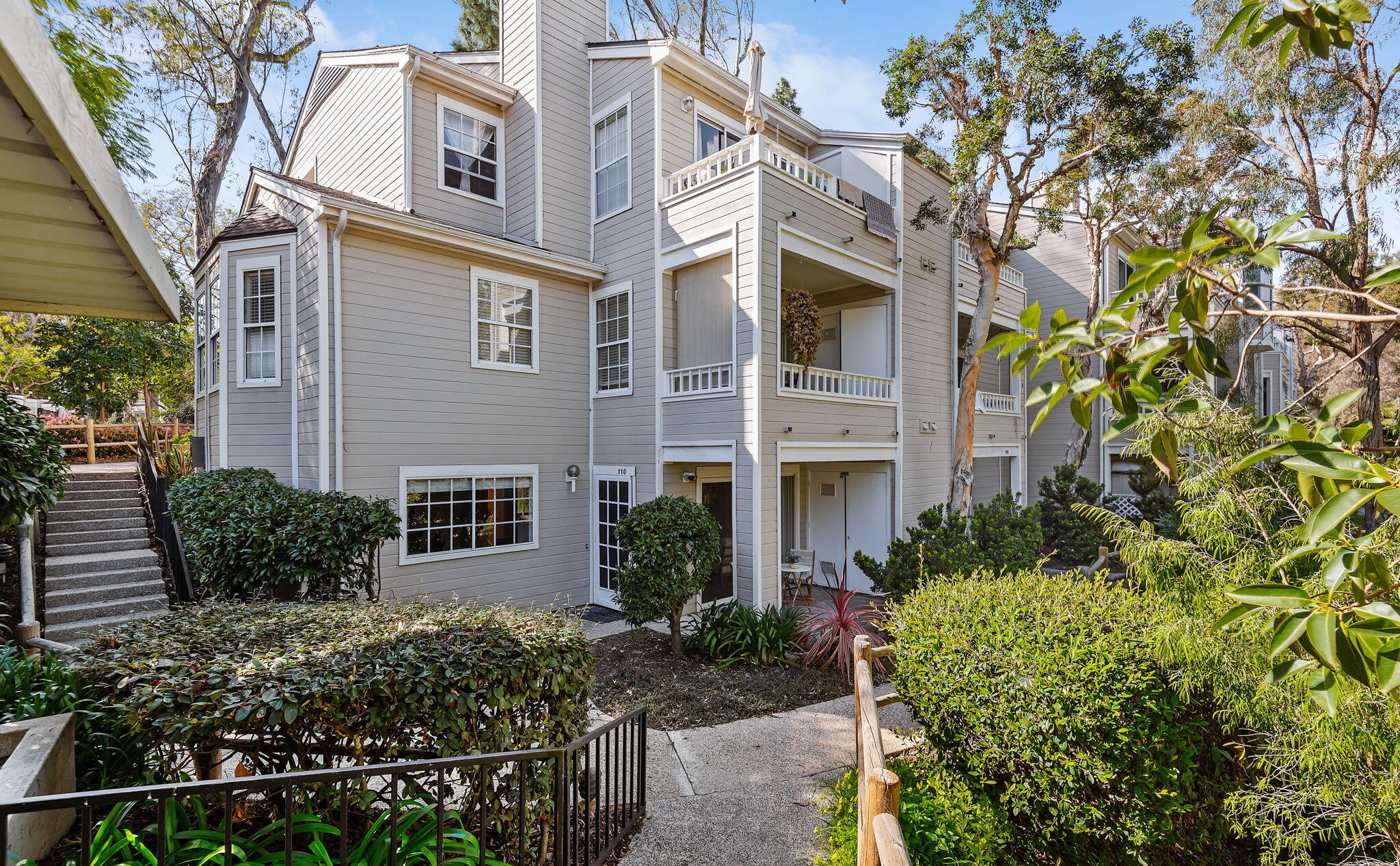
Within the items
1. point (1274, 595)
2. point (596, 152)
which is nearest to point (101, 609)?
point (596, 152)

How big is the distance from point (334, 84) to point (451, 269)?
6164mm

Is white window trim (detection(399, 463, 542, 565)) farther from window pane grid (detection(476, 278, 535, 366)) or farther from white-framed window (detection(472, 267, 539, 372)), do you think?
window pane grid (detection(476, 278, 535, 366))

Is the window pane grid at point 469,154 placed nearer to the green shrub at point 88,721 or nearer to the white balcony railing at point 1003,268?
the white balcony railing at point 1003,268

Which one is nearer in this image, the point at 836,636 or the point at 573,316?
the point at 836,636

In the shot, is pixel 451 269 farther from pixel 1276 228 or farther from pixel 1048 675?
pixel 1276 228

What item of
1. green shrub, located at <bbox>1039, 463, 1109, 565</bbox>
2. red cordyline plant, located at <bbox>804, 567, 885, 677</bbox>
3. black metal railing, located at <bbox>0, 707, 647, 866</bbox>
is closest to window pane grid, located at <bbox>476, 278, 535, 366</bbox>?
red cordyline plant, located at <bbox>804, 567, 885, 677</bbox>

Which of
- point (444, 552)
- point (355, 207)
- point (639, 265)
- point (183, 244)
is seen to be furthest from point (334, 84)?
point (183, 244)

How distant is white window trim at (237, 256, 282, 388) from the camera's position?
895 centimetres

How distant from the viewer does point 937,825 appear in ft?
11.4

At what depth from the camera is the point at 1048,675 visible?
11.9 ft

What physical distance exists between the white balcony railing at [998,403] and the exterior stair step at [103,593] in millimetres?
14078

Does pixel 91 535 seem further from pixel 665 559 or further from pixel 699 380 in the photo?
pixel 699 380

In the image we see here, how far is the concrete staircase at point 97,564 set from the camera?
7.51m

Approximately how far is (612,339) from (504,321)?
1.79 m
